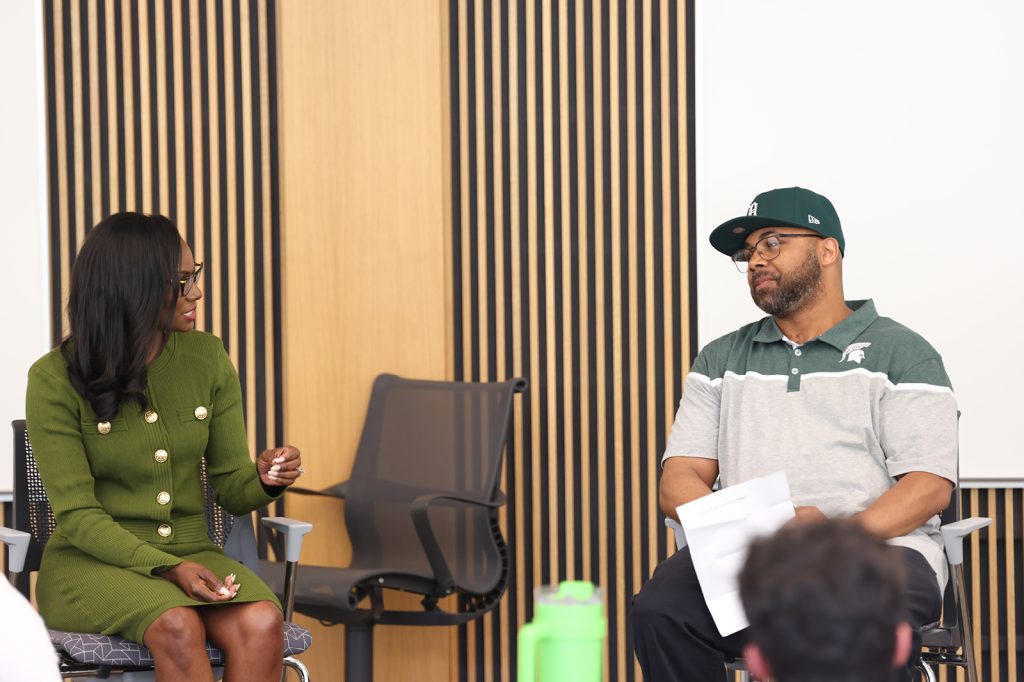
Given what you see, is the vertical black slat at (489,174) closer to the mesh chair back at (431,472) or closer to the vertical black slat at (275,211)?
the mesh chair back at (431,472)

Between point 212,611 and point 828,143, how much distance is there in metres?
2.69

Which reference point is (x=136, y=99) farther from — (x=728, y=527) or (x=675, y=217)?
(x=728, y=527)

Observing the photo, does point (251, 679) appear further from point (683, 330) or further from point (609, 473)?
point (683, 330)

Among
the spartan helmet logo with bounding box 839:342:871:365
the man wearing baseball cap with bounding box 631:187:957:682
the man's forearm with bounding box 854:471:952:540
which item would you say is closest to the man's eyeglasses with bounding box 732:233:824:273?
the man wearing baseball cap with bounding box 631:187:957:682

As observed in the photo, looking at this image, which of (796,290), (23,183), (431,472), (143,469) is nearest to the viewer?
(143,469)

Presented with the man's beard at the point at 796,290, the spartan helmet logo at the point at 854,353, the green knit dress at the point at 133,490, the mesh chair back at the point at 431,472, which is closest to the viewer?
the green knit dress at the point at 133,490

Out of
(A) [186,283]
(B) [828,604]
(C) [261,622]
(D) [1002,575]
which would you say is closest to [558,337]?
(A) [186,283]

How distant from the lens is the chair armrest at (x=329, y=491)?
3924 mm

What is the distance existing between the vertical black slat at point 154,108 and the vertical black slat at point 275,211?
389 mm

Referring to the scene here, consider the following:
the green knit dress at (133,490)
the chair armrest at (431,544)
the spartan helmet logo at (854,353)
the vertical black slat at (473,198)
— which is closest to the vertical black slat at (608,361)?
the vertical black slat at (473,198)

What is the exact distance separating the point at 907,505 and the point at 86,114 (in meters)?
3.25

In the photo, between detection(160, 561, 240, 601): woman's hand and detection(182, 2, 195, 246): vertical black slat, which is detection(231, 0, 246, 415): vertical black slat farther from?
detection(160, 561, 240, 601): woman's hand

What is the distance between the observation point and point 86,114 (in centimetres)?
429

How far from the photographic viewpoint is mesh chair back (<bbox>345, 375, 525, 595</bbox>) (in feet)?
12.5
